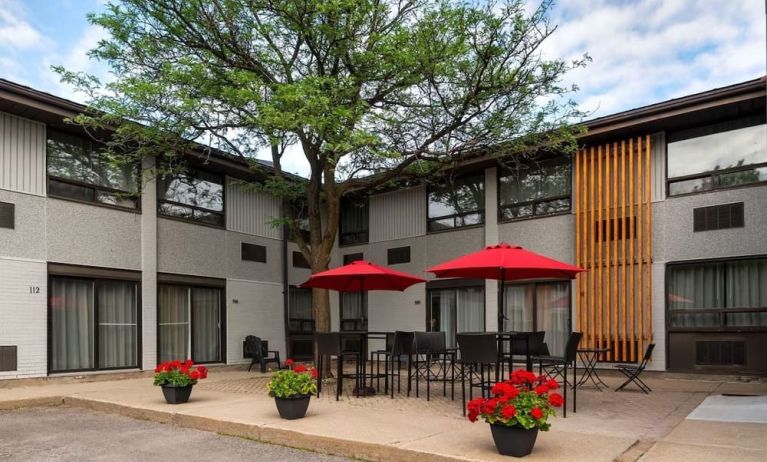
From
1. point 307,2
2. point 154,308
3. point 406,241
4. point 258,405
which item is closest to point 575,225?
point 406,241

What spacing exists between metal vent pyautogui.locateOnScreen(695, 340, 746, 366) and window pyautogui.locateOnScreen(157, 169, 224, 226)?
10.5 meters

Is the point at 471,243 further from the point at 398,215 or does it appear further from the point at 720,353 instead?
the point at 720,353

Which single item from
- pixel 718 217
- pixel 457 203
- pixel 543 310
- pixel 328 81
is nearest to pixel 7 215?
pixel 328 81

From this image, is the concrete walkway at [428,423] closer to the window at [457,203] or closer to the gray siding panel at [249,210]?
the gray siding panel at [249,210]

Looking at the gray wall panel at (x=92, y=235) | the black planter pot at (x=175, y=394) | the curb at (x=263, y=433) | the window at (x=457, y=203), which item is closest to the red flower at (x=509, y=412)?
the curb at (x=263, y=433)

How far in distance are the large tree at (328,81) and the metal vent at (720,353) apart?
14.5 feet

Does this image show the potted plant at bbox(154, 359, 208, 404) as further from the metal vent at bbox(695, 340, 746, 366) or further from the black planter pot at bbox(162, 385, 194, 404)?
the metal vent at bbox(695, 340, 746, 366)

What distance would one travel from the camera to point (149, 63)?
11852mm

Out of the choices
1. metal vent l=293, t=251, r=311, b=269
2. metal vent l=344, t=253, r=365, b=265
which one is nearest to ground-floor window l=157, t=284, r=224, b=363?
metal vent l=293, t=251, r=311, b=269

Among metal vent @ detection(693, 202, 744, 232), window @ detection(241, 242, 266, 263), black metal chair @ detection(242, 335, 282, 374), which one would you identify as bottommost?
black metal chair @ detection(242, 335, 282, 374)

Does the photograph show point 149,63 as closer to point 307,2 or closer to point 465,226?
point 307,2

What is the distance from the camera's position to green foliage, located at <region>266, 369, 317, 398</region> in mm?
7145

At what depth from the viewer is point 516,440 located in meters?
5.17

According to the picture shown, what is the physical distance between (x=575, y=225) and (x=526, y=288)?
178 centimetres
